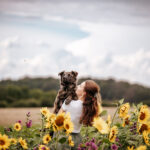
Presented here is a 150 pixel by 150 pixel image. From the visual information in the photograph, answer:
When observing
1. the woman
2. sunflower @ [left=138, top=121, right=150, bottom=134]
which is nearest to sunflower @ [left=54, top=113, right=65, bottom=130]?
sunflower @ [left=138, top=121, right=150, bottom=134]

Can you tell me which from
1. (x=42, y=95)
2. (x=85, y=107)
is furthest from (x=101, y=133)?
(x=42, y=95)

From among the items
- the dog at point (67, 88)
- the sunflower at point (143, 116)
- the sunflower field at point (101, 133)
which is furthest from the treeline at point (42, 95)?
the sunflower at point (143, 116)

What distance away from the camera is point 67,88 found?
380 cm

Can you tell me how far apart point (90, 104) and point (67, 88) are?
0.39 m

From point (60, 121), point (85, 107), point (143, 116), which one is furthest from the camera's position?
point (85, 107)

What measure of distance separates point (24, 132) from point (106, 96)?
41.1ft

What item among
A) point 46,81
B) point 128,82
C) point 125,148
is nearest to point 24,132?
point 125,148

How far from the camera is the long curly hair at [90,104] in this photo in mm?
3680

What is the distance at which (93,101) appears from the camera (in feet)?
12.1

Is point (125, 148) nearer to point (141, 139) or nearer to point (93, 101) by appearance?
point (141, 139)

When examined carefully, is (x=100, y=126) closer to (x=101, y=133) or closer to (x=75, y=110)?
(x=101, y=133)

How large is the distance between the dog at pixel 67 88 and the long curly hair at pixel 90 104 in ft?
0.59

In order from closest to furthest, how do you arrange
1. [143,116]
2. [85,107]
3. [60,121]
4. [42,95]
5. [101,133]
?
[60,121] → [101,133] → [143,116] → [85,107] → [42,95]

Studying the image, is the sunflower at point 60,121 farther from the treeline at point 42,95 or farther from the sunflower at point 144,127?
the treeline at point 42,95
